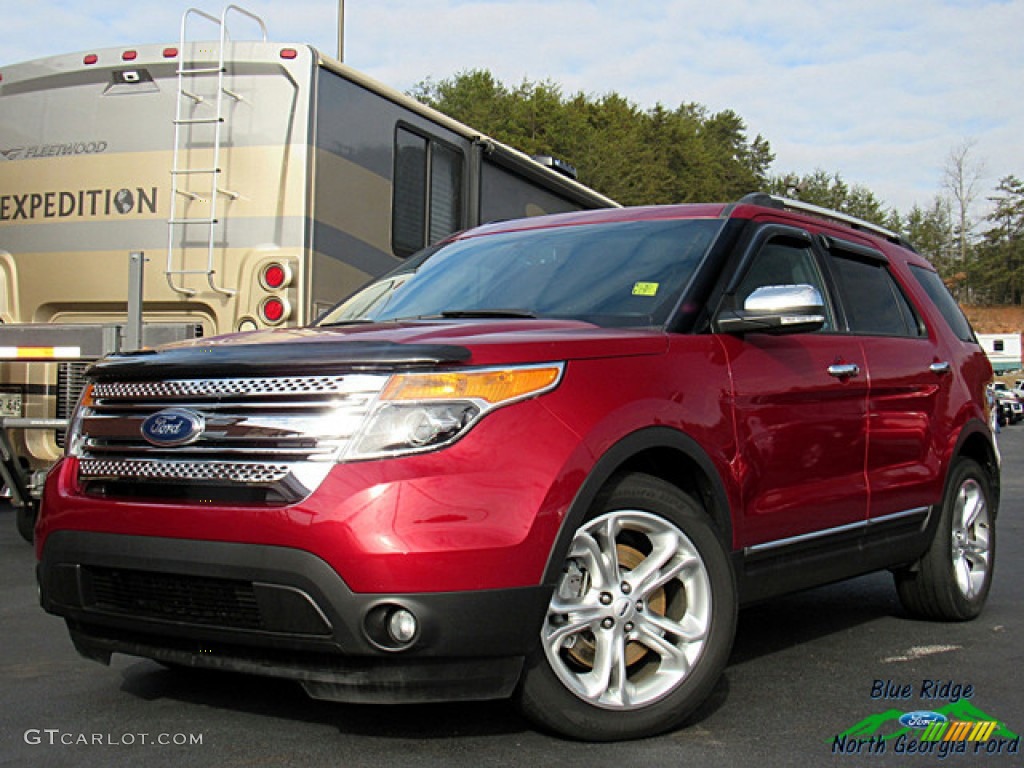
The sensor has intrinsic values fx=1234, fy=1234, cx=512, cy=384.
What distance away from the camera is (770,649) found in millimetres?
5305

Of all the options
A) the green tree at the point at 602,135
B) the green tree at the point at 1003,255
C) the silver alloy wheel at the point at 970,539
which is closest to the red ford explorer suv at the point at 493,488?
the silver alloy wheel at the point at 970,539

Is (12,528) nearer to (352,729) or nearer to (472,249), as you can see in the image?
(472,249)

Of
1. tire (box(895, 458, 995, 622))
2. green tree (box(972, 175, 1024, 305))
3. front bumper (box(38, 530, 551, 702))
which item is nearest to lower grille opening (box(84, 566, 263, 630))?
front bumper (box(38, 530, 551, 702))

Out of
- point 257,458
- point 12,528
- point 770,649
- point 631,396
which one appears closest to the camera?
point 257,458

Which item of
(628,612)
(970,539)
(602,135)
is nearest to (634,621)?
(628,612)

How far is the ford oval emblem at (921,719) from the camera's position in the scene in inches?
162

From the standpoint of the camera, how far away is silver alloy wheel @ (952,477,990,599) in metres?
6.01

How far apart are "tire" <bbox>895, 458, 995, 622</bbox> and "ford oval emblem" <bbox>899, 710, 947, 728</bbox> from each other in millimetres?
1684

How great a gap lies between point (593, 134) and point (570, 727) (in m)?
65.4

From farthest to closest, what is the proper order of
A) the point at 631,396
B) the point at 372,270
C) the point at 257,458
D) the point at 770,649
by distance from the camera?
the point at 372,270 → the point at 770,649 → the point at 631,396 → the point at 257,458

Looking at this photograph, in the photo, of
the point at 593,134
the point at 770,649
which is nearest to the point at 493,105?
the point at 593,134

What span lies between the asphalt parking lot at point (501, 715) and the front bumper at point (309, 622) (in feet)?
0.97

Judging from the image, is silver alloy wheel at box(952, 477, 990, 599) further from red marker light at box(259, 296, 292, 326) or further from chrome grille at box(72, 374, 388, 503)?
red marker light at box(259, 296, 292, 326)

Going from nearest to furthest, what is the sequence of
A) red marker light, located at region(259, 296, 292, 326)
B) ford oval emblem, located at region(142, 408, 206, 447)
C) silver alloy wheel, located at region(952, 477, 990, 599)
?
ford oval emblem, located at region(142, 408, 206, 447) → silver alloy wheel, located at region(952, 477, 990, 599) → red marker light, located at region(259, 296, 292, 326)
